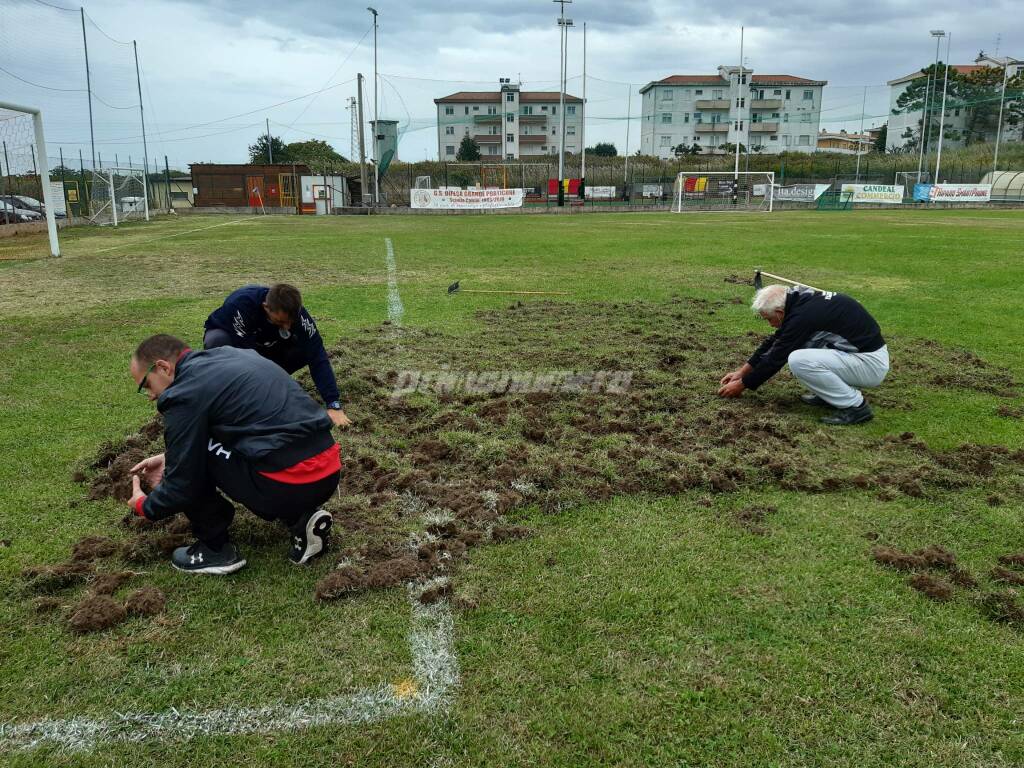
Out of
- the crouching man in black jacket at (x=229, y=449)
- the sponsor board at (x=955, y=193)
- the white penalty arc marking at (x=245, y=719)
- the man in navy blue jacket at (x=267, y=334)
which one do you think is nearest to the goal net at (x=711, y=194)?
the sponsor board at (x=955, y=193)

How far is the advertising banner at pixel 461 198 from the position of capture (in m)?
39.0

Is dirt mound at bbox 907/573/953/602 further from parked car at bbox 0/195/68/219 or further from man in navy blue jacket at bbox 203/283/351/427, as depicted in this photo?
parked car at bbox 0/195/68/219

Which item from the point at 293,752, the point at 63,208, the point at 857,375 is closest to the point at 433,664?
the point at 293,752

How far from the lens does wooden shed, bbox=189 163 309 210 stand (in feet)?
143

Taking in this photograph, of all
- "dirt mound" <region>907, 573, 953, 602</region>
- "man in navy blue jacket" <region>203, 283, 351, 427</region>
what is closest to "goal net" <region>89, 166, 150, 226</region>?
"man in navy blue jacket" <region>203, 283, 351, 427</region>

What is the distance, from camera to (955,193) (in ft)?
141

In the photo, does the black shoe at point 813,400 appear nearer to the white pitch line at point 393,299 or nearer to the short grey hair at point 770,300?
the short grey hair at point 770,300

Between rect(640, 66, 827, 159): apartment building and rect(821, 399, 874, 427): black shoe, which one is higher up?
rect(640, 66, 827, 159): apartment building

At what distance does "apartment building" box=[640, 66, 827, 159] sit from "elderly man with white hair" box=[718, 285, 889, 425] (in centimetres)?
7744

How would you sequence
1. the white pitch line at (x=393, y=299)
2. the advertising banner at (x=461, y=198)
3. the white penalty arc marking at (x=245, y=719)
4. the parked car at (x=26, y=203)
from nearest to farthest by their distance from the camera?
the white penalty arc marking at (x=245, y=719), the white pitch line at (x=393, y=299), the parked car at (x=26, y=203), the advertising banner at (x=461, y=198)

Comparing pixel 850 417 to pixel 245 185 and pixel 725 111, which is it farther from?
pixel 725 111

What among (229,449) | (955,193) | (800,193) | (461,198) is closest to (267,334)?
(229,449)

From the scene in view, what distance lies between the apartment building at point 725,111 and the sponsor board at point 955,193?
36194mm

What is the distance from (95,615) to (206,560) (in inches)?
17.9
